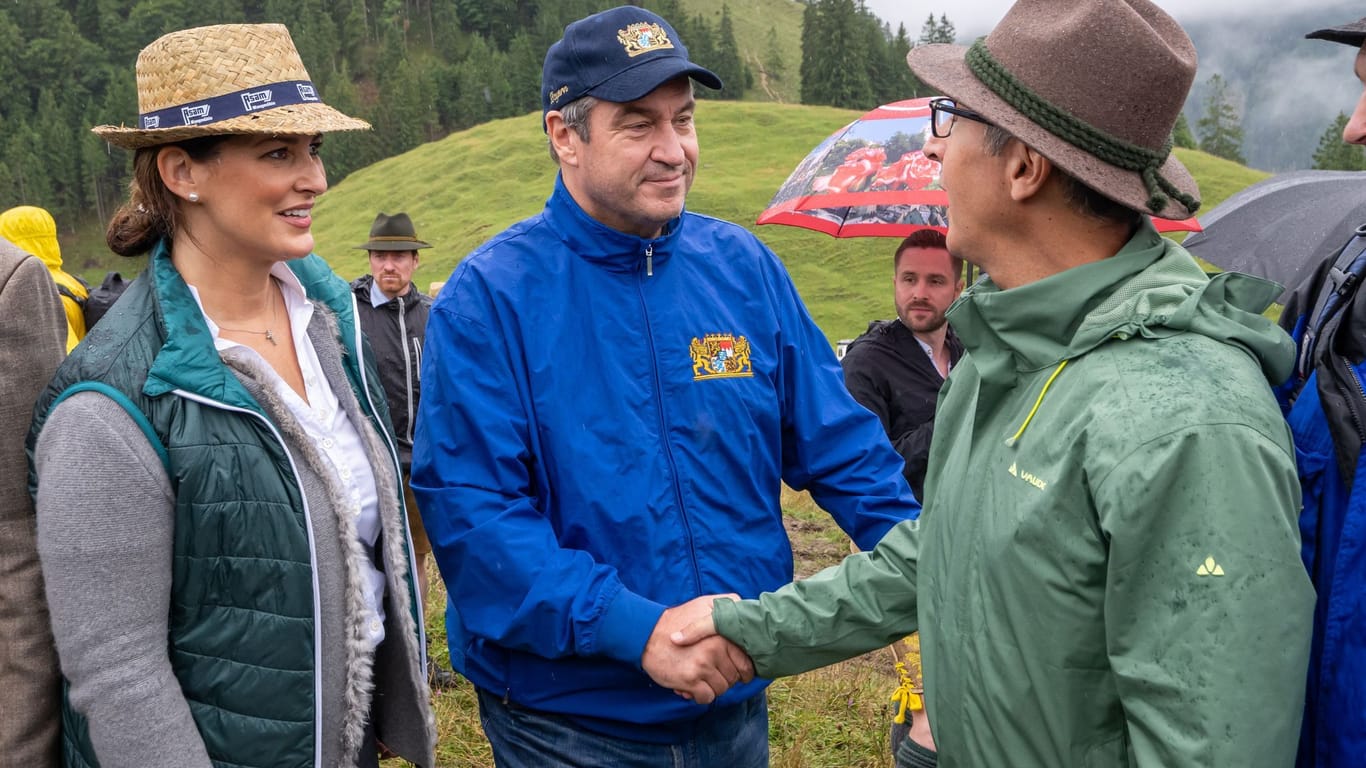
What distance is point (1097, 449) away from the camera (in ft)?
5.71

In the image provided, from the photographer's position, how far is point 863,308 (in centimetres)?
3641

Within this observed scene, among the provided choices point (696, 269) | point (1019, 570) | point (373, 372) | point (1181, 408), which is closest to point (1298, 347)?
point (1181, 408)

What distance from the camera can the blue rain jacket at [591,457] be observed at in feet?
8.42

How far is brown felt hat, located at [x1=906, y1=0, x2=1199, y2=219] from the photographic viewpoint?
6.42ft

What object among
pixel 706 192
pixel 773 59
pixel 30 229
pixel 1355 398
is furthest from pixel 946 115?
pixel 773 59

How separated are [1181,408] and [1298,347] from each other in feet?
2.11

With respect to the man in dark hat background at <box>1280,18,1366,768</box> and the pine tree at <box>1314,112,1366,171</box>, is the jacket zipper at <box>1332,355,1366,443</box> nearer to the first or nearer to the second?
the man in dark hat background at <box>1280,18,1366,768</box>

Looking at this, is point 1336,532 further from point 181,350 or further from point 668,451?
point 181,350

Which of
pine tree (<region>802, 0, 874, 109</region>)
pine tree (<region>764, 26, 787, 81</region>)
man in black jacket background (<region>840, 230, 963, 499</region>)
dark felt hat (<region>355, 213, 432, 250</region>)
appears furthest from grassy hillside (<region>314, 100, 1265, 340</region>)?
pine tree (<region>764, 26, 787, 81</region>)

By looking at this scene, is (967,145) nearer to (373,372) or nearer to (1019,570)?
(1019,570)

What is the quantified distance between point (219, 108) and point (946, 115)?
1.63m

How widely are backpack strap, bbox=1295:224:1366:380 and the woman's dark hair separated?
236 cm

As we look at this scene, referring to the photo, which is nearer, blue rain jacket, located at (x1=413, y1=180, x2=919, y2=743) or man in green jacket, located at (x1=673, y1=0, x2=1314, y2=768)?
man in green jacket, located at (x1=673, y1=0, x2=1314, y2=768)

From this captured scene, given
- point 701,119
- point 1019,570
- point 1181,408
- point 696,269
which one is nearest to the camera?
point 1181,408
